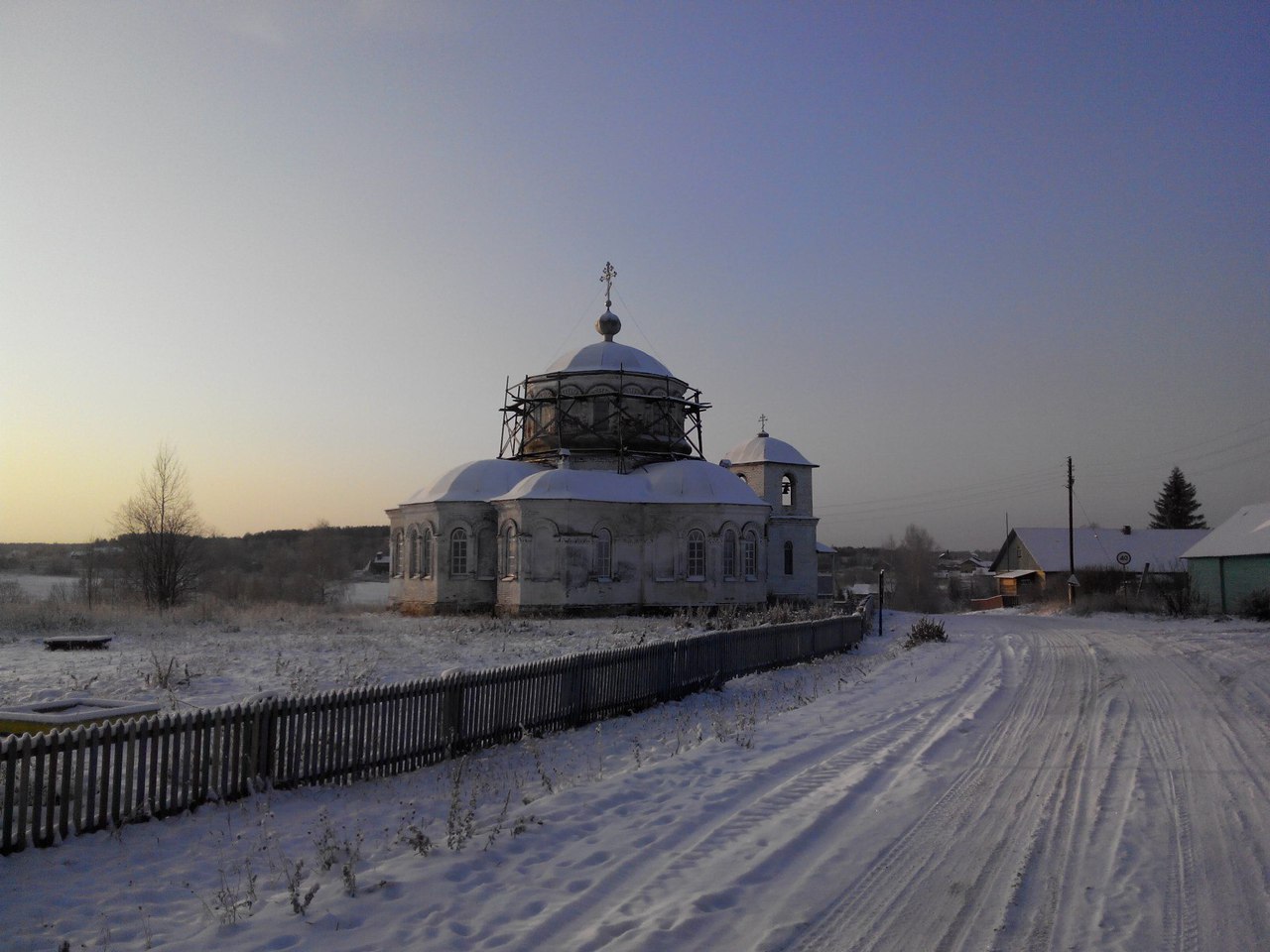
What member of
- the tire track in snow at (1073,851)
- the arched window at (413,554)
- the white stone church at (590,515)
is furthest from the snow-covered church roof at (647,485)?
the tire track in snow at (1073,851)

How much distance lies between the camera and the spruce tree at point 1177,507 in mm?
74988

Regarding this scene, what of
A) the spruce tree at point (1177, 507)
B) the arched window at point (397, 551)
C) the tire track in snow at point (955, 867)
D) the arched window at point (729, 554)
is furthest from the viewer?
the spruce tree at point (1177, 507)

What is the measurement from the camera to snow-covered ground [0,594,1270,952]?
5422mm

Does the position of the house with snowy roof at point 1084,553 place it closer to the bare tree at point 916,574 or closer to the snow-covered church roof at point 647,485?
the bare tree at point 916,574

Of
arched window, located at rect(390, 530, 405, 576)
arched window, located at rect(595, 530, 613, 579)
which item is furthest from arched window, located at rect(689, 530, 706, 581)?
arched window, located at rect(390, 530, 405, 576)

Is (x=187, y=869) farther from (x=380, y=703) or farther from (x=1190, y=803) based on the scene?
(x=1190, y=803)

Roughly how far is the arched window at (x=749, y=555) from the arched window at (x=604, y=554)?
16.8 feet

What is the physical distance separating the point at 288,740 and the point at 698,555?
2509 cm

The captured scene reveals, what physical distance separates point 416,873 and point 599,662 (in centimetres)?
719

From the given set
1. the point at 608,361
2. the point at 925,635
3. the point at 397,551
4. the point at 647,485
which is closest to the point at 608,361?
the point at 608,361

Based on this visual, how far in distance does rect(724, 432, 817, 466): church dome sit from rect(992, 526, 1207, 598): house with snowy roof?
22685mm

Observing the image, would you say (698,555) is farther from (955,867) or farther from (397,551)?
(955,867)

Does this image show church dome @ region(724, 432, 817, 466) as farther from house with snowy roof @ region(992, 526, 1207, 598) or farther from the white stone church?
house with snowy roof @ region(992, 526, 1207, 598)

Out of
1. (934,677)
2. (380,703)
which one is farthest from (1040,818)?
(934,677)
